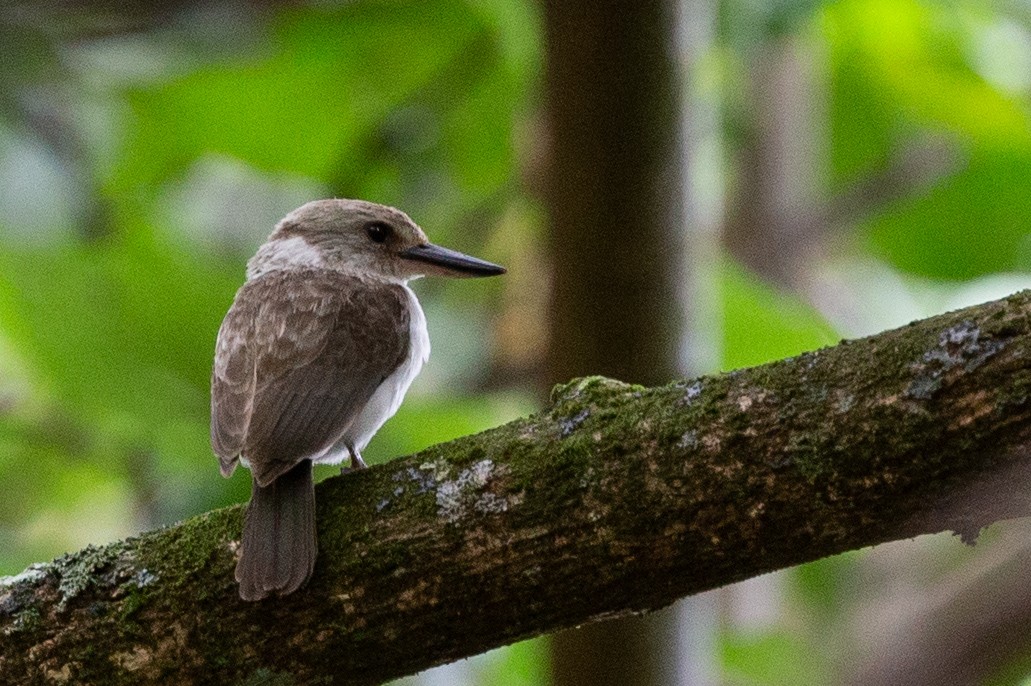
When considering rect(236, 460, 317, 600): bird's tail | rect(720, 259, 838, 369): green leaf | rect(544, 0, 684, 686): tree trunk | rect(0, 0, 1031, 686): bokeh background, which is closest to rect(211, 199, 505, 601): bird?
rect(236, 460, 317, 600): bird's tail

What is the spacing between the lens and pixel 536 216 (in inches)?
198

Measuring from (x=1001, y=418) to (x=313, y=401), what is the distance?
1474 mm

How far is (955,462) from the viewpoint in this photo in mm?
2088

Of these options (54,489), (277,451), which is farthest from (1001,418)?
(54,489)

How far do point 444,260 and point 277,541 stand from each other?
168cm

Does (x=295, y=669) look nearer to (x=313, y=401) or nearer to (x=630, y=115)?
(x=313, y=401)

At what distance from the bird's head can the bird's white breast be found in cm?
49

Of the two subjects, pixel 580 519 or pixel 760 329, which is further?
pixel 760 329

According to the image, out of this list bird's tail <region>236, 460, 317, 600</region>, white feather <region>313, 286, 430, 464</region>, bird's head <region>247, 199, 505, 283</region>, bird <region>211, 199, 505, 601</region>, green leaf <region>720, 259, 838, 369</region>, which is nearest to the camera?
bird's tail <region>236, 460, 317, 600</region>

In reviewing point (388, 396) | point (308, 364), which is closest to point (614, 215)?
point (388, 396)

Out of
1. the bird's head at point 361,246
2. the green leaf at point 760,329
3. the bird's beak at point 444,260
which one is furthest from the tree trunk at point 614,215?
the green leaf at point 760,329

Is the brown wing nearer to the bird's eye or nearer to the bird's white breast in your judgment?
the bird's white breast

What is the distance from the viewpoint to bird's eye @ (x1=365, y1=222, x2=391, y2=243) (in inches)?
159

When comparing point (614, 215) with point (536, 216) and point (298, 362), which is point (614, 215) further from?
point (536, 216)
